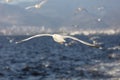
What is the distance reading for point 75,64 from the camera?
79.9 m

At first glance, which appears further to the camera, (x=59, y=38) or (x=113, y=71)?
(x=113, y=71)

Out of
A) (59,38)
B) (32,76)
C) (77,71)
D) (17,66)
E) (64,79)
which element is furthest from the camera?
(17,66)

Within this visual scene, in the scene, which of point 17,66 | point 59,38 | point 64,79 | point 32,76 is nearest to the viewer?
point 59,38

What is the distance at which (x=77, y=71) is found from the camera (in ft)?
222

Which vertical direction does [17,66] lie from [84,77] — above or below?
above

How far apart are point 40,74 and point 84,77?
7095mm

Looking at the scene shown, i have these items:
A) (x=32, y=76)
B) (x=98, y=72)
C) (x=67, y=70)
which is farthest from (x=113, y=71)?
(x=32, y=76)

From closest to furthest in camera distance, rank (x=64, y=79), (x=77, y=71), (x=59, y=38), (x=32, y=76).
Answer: (x=59, y=38)
(x=64, y=79)
(x=32, y=76)
(x=77, y=71)

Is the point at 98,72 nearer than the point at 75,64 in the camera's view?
Yes

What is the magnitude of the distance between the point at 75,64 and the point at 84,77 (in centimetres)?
1955

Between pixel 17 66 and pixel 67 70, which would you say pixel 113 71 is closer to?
pixel 67 70

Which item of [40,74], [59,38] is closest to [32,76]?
[40,74]

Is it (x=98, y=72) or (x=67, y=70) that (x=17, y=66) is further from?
(x=98, y=72)

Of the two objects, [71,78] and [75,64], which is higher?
[75,64]
